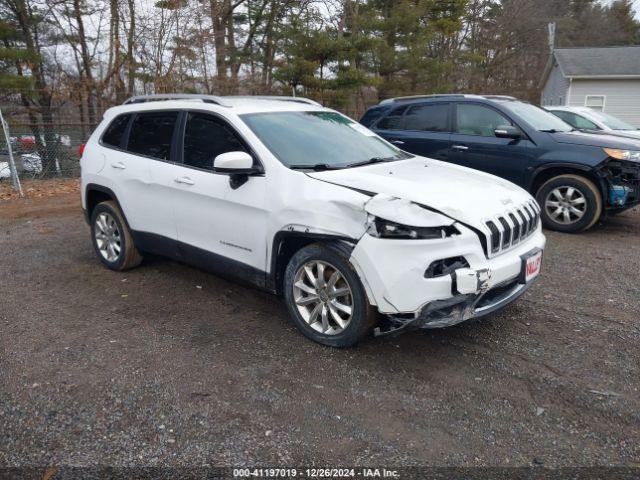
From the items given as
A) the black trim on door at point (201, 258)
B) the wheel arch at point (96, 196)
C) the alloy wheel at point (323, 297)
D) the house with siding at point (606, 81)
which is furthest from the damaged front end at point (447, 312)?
the house with siding at point (606, 81)

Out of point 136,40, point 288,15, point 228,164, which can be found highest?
point 288,15

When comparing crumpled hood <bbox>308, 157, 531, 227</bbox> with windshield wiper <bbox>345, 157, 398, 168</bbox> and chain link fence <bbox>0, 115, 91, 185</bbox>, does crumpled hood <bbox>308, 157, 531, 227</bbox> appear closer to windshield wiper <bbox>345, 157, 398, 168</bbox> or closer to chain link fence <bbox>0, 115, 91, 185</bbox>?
windshield wiper <bbox>345, 157, 398, 168</bbox>

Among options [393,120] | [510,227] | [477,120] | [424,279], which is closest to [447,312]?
[424,279]

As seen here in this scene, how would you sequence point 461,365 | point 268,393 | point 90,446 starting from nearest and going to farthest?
point 90,446
point 268,393
point 461,365

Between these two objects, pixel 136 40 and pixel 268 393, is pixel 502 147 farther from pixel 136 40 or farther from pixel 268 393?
pixel 136 40

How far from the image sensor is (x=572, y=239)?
6.47 m

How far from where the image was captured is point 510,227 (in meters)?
3.44

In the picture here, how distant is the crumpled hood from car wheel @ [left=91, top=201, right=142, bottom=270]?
8.04 ft

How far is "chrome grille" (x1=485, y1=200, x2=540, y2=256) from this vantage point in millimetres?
3268

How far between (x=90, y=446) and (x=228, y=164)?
1.96 m

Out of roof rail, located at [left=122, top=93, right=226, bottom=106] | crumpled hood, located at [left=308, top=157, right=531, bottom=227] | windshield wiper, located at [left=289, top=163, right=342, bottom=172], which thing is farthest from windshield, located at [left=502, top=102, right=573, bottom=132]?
roof rail, located at [left=122, top=93, right=226, bottom=106]

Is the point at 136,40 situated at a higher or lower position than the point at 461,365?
higher

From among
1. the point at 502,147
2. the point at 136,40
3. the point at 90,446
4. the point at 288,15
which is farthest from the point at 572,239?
the point at 288,15

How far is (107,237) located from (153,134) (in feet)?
4.35
